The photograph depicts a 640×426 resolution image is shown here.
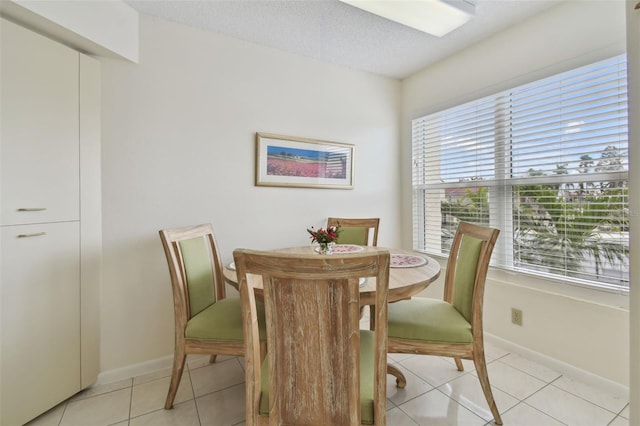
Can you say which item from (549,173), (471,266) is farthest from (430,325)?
(549,173)

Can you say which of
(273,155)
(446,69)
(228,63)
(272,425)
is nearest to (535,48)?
(446,69)

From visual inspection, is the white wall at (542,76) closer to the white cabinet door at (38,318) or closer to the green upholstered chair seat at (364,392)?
the green upholstered chair seat at (364,392)

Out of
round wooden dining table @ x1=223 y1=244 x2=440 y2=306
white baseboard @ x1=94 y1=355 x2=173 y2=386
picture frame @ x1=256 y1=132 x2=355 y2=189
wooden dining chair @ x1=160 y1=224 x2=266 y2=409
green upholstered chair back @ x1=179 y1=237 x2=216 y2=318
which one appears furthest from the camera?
picture frame @ x1=256 y1=132 x2=355 y2=189

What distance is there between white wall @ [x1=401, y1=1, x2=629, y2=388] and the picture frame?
114 cm

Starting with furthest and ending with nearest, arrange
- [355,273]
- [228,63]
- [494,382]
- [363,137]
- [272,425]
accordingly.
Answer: [363,137] → [228,63] → [494,382] → [272,425] → [355,273]

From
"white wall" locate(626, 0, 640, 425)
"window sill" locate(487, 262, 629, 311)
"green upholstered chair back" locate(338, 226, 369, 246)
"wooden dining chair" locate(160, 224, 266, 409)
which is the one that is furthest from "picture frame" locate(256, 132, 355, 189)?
"white wall" locate(626, 0, 640, 425)

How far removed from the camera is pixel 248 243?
2.38m

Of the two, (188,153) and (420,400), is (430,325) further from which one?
(188,153)

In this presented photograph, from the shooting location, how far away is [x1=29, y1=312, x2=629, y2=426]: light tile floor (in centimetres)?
152

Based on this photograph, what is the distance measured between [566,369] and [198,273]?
244cm

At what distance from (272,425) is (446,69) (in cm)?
301

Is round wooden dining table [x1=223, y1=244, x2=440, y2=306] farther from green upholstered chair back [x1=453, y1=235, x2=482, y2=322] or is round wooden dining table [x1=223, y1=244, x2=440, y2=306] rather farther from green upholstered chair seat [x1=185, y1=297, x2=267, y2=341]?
green upholstered chair seat [x1=185, y1=297, x2=267, y2=341]

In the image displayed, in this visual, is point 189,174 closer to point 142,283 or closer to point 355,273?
point 142,283

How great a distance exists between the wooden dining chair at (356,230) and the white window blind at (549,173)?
76 cm
